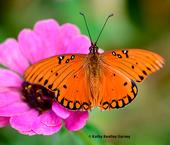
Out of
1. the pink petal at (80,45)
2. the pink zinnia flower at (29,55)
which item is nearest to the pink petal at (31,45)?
the pink zinnia flower at (29,55)

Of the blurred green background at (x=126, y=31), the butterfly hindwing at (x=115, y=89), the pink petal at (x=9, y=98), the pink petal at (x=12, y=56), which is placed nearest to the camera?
the butterfly hindwing at (x=115, y=89)

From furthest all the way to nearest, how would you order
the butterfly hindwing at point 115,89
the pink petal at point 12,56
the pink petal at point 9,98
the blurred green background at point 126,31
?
the blurred green background at point 126,31, the pink petal at point 12,56, the pink petal at point 9,98, the butterfly hindwing at point 115,89

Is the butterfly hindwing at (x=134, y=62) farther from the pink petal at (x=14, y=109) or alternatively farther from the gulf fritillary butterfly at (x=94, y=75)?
the pink petal at (x=14, y=109)

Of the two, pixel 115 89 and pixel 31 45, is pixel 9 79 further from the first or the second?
pixel 115 89

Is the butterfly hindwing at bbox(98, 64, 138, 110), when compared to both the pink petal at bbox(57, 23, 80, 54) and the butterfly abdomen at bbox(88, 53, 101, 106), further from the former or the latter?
the pink petal at bbox(57, 23, 80, 54)

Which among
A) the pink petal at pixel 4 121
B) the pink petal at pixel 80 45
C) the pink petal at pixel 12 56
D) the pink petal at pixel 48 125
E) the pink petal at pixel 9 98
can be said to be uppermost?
the pink petal at pixel 12 56

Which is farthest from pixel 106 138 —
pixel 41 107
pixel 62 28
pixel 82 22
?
pixel 82 22

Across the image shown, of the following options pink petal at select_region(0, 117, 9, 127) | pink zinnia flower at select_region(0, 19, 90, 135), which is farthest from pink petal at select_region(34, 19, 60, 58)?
pink petal at select_region(0, 117, 9, 127)
